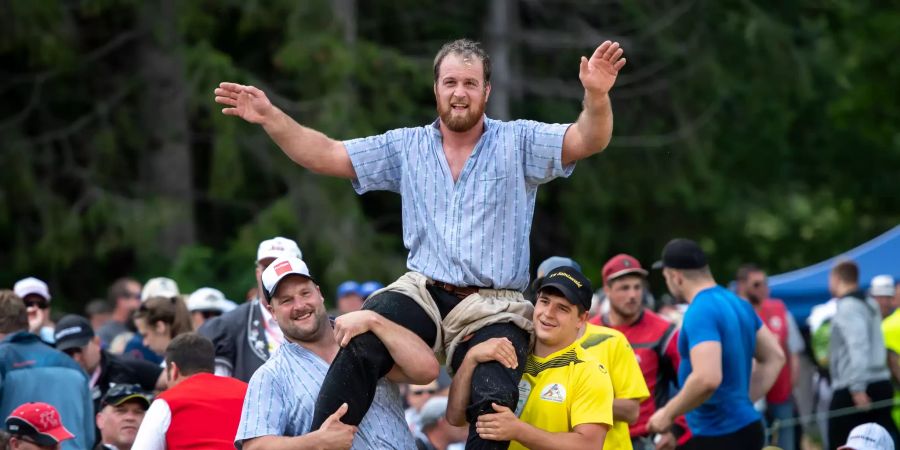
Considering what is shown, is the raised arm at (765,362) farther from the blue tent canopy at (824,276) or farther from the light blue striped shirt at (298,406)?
the blue tent canopy at (824,276)

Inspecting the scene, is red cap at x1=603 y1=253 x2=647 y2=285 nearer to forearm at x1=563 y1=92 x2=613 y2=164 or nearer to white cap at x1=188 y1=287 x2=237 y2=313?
forearm at x1=563 y1=92 x2=613 y2=164

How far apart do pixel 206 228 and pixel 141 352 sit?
10.9 meters

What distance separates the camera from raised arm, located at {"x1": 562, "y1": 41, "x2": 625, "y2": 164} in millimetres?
4777

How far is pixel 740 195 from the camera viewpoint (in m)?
21.5

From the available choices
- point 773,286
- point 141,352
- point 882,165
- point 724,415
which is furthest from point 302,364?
point 882,165

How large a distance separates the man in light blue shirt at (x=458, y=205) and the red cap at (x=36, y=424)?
1910 mm

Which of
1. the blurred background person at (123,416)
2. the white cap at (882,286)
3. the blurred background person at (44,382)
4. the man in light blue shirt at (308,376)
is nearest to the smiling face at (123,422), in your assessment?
the blurred background person at (123,416)

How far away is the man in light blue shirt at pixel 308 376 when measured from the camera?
4.89 meters

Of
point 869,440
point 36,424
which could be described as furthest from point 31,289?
point 869,440

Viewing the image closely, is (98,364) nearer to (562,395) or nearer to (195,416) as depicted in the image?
(195,416)

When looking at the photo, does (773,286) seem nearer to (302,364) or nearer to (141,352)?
(141,352)

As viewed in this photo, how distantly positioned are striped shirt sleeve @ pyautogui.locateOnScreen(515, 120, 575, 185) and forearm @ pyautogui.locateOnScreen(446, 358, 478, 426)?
735 mm

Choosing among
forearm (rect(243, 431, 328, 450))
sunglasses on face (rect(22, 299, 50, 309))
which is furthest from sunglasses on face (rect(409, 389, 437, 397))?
forearm (rect(243, 431, 328, 450))

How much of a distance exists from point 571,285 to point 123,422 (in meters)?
2.78
